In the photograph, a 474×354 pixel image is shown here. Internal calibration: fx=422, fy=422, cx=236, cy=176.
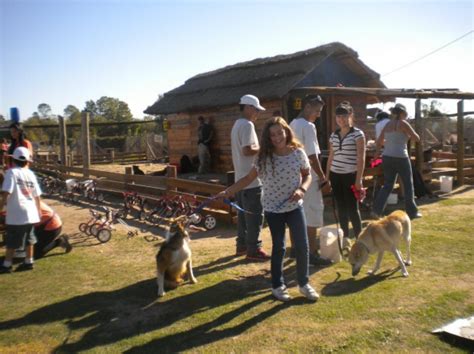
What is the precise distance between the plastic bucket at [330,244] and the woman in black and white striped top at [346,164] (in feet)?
1.21

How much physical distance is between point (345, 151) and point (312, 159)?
2.47ft

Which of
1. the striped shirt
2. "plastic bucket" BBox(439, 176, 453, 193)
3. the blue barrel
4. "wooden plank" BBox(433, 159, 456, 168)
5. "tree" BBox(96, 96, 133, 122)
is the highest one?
"tree" BBox(96, 96, 133, 122)

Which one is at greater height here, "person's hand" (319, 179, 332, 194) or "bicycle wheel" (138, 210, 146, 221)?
"person's hand" (319, 179, 332, 194)

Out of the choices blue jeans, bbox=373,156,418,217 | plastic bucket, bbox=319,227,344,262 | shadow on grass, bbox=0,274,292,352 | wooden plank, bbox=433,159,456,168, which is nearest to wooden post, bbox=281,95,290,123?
blue jeans, bbox=373,156,418,217

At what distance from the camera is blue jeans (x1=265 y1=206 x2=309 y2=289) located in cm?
414

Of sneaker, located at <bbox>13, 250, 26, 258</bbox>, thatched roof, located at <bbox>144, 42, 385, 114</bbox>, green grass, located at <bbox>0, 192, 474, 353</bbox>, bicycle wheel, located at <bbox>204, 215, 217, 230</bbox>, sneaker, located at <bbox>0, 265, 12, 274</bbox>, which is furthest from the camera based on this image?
thatched roof, located at <bbox>144, 42, 385, 114</bbox>

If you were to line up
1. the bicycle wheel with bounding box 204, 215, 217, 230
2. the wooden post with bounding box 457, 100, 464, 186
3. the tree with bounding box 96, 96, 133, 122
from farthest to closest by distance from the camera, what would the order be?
1. the tree with bounding box 96, 96, 133, 122
2. the wooden post with bounding box 457, 100, 464, 186
3. the bicycle wheel with bounding box 204, 215, 217, 230

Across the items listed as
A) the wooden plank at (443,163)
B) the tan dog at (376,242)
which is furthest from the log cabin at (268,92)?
the tan dog at (376,242)

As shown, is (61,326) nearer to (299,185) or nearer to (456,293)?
(299,185)

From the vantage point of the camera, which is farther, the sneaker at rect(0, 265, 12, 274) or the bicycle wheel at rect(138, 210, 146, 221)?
the bicycle wheel at rect(138, 210, 146, 221)

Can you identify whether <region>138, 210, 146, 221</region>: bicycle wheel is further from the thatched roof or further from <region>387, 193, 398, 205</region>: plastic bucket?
<region>387, 193, 398, 205</region>: plastic bucket

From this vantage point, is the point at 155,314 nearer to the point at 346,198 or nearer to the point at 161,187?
the point at 346,198

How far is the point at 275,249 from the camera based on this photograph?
13.9 feet

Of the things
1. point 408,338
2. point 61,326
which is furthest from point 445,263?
point 61,326
